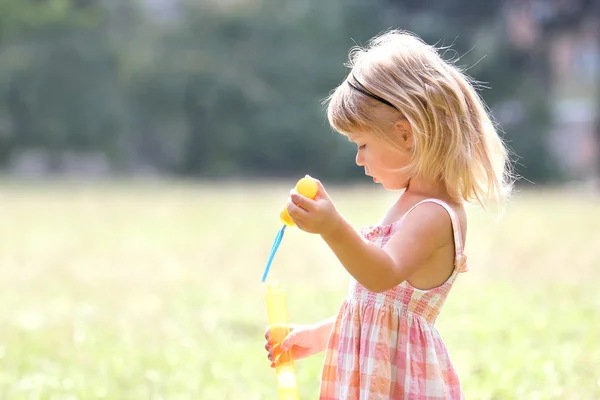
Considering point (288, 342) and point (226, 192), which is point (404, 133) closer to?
point (288, 342)

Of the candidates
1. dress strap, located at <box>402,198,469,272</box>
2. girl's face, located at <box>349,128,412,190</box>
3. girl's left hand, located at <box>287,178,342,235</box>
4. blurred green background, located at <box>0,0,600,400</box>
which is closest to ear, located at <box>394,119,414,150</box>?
girl's face, located at <box>349,128,412,190</box>

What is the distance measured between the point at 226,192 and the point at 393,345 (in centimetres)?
1460

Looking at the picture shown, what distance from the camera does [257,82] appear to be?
74.9 ft

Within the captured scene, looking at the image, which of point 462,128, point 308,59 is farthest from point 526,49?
point 462,128

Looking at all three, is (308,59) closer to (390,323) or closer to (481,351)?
(481,351)

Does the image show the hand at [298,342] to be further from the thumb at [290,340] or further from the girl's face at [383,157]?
the girl's face at [383,157]

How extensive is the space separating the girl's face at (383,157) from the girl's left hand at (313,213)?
268 millimetres

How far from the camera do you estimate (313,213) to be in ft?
5.76

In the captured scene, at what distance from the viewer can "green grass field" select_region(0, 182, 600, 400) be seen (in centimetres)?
389

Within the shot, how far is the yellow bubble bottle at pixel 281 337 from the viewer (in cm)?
199

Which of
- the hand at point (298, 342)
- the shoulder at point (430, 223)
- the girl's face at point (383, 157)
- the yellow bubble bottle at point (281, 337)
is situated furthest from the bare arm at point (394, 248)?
the hand at point (298, 342)

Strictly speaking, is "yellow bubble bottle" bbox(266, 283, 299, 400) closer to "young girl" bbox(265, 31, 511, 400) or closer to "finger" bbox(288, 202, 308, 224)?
"young girl" bbox(265, 31, 511, 400)

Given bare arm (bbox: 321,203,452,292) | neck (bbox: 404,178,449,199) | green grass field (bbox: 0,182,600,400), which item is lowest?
green grass field (bbox: 0,182,600,400)

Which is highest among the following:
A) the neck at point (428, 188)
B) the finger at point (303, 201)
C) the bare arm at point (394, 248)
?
the neck at point (428, 188)
